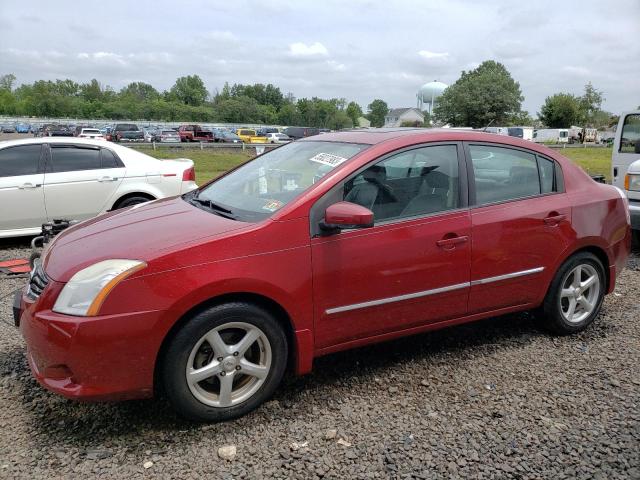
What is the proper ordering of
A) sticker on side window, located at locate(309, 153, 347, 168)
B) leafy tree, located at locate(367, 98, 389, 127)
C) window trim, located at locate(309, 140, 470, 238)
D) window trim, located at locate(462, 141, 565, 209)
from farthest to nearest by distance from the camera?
leafy tree, located at locate(367, 98, 389, 127) < window trim, located at locate(462, 141, 565, 209) < sticker on side window, located at locate(309, 153, 347, 168) < window trim, located at locate(309, 140, 470, 238)

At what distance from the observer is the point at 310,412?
3.06m

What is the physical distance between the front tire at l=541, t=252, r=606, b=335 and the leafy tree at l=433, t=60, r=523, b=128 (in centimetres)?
7387

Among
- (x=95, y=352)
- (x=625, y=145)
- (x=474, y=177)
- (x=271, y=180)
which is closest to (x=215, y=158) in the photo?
(x=625, y=145)

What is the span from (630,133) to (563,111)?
252ft

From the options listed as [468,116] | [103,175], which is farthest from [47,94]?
[103,175]

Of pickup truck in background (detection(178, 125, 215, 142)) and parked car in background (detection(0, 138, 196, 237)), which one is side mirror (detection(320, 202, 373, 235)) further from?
pickup truck in background (detection(178, 125, 215, 142))

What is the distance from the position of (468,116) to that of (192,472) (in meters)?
79.9

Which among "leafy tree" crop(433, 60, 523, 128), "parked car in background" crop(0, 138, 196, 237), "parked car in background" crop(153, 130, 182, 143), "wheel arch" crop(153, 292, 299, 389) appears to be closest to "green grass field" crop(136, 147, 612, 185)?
"parked car in background" crop(153, 130, 182, 143)

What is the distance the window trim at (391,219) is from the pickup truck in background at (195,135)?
44549mm

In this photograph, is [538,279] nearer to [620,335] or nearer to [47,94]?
[620,335]

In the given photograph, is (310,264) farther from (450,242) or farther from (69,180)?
(69,180)

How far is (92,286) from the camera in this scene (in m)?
2.62

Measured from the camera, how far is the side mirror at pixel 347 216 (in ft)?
9.53

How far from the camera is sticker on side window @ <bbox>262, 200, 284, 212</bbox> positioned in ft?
10.2
